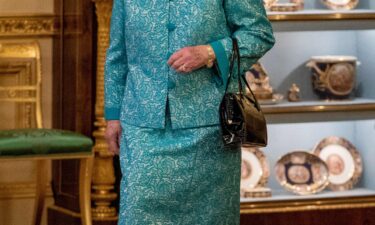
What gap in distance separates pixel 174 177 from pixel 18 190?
8.18 ft

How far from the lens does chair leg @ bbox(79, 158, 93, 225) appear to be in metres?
4.53

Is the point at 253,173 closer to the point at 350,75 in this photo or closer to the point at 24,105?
the point at 350,75

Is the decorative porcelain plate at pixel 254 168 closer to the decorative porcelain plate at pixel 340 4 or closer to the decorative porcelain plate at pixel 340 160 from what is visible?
the decorative porcelain plate at pixel 340 160

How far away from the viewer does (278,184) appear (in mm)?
5000

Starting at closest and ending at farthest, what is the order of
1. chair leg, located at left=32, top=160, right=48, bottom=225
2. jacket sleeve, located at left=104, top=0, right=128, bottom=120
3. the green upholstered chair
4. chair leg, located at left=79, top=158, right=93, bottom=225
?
1. jacket sleeve, located at left=104, top=0, right=128, bottom=120
2. the green upholstered chair
3. chair leg, located at left=79, top=158, right=93, bottom=225
4. chair leg, located at left=32, top=160, right=48, bottom=225

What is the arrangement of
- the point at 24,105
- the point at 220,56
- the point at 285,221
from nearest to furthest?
the point at 220,56, the point at 285,221, the point at 24,105

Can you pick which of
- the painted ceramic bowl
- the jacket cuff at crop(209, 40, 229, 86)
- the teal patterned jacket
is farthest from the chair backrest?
the jacket cuff at crop(209, 40, 229, 86)

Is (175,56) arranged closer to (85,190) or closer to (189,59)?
(189,59)

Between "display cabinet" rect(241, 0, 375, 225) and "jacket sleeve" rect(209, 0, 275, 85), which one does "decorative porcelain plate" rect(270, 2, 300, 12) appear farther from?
"jacket sleeve" rect(209, 0, 275, 85)

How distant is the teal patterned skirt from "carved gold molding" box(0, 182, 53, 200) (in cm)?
238

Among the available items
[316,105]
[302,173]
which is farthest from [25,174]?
[316,105]

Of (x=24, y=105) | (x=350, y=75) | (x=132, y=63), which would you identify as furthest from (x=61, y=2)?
(x=132, y=63)

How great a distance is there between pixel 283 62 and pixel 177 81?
2207mm

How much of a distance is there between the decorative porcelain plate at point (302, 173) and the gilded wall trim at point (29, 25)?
124cm
